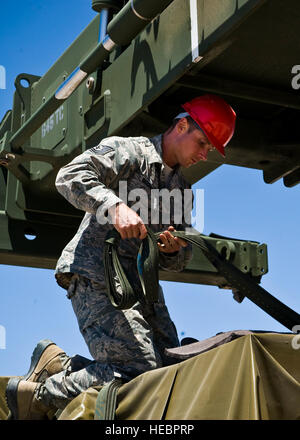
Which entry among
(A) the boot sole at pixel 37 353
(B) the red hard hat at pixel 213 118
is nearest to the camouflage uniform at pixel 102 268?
(B) the red hard hat at pixel 213 118

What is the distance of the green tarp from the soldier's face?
157 cm

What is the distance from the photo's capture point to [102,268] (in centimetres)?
472

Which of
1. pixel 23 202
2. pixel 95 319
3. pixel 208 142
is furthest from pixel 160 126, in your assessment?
pixel 23 202

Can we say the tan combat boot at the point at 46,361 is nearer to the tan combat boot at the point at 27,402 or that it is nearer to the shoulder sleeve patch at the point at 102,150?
the tan combat boot at the point at 27,402

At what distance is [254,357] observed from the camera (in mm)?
3340

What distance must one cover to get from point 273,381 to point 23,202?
4519mm

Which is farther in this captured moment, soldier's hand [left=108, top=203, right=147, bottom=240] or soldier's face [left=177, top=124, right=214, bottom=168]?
soldier's face [left=177, top=124, right=214, bottom=168]

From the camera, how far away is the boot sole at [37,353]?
521cm

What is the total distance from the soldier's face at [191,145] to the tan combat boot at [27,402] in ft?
4.84

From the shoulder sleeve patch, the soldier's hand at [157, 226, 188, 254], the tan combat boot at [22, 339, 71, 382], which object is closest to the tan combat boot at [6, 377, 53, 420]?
the tan combat boot at [22, 339, 71, 382]

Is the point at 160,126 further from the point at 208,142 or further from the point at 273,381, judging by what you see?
the point at 273,381

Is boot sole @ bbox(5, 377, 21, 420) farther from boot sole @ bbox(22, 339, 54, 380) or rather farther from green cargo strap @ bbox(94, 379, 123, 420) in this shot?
green cargo strap @ bbox(94, 379, 123, 420)

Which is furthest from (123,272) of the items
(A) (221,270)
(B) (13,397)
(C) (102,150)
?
(B) (13,397)

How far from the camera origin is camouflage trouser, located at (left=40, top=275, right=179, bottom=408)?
14.8 ft
